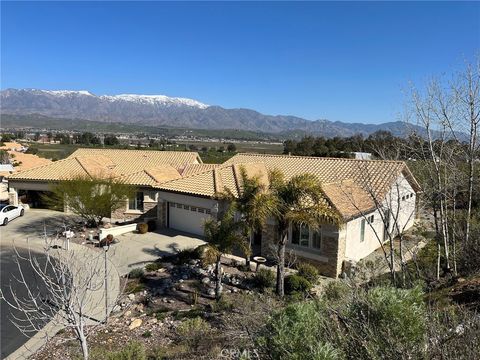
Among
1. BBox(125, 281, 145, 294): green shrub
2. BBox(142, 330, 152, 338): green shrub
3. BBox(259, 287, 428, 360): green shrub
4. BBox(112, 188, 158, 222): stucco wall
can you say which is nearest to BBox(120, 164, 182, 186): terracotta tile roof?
BBox(112, 188, 158, 222): stucco wall

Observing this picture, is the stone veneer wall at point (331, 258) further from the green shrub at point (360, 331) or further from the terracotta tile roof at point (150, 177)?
the terracotta tile roof at point (150, 177)

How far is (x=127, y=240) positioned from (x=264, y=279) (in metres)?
11.0

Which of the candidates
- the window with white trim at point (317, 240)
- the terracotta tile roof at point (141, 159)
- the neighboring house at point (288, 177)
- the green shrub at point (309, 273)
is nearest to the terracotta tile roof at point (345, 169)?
the neighboring house at point (288, 177)

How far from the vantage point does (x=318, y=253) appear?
19.1 m

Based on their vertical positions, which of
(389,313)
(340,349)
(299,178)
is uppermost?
(299,178)

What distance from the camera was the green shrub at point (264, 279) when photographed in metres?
17.1

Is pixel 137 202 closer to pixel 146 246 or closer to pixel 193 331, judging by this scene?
pixel 146 246

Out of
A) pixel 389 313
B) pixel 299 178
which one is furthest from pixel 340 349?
pixel 299 178

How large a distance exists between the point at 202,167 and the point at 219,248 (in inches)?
733

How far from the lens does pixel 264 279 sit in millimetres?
17141

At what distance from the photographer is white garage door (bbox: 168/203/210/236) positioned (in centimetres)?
2516

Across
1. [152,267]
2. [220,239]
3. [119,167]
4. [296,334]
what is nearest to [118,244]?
[152,267]

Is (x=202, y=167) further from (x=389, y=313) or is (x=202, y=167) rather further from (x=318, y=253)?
(x=389, y=313)

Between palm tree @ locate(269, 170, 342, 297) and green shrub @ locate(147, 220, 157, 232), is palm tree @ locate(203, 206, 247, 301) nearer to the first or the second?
palm tree @ locate(269, 170, 342, 297)
